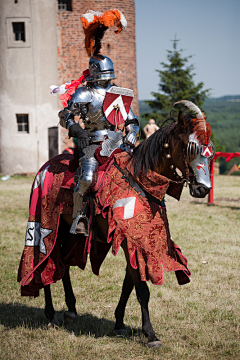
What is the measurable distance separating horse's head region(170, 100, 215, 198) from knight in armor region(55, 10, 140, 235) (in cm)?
84

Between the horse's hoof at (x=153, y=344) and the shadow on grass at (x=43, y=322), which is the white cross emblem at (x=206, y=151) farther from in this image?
the shadow on grass at (x=43, y=322)

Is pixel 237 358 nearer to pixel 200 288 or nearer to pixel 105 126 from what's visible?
pixel 200 288

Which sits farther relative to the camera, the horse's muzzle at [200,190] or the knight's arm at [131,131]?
the knight's arm at [131,131]

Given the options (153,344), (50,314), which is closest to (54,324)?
(50,314)

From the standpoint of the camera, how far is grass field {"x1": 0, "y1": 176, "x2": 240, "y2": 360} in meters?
4.04

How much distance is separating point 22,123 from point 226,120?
12379 cm

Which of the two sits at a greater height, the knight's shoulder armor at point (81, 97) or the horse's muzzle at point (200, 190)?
the knight's shoulder armor at point (81, 97)

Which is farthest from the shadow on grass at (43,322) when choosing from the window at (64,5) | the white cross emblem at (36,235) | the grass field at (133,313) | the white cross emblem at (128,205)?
the window at (64,5)

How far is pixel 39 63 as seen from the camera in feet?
69.4

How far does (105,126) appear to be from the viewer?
4422 millimetres

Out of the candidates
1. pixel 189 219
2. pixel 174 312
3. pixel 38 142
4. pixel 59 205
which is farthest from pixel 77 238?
pixel 38 142

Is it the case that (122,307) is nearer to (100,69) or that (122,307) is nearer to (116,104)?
(116,104)

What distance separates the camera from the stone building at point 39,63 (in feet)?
68.6

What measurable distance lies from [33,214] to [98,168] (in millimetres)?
1036
